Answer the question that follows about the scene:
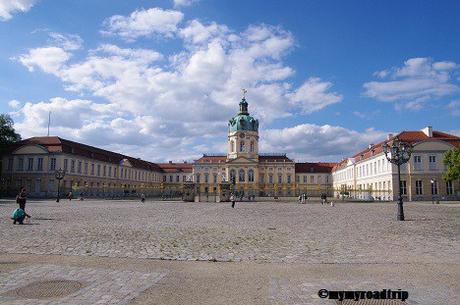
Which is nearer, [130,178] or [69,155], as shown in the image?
[69,155]

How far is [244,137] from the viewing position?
360 feet

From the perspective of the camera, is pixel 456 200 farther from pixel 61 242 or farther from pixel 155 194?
pixel 155 194

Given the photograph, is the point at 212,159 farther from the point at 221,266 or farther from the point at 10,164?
the point at 221,266

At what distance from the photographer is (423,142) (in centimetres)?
5950

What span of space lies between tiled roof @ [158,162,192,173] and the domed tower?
2428cm

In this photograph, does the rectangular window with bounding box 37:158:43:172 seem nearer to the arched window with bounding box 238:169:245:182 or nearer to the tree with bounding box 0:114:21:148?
the tree with bounding box 0:114:21:148

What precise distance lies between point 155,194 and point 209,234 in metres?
85.8

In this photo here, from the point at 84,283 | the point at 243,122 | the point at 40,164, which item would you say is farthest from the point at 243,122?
the point at 84,283

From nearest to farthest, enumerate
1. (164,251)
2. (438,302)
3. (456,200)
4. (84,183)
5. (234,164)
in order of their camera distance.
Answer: (438,302) < (164,251) < (456,200) < (84,183) < (234,164)

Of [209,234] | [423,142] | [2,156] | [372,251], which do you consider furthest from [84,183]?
[372,251]

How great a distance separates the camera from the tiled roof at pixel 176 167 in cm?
13075

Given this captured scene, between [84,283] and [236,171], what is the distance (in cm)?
10225

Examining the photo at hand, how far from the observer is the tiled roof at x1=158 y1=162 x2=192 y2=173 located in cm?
13075

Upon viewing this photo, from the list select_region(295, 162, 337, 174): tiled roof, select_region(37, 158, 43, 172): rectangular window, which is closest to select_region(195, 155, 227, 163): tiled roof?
select_region(295, 162, 337, 174): tiled roof
